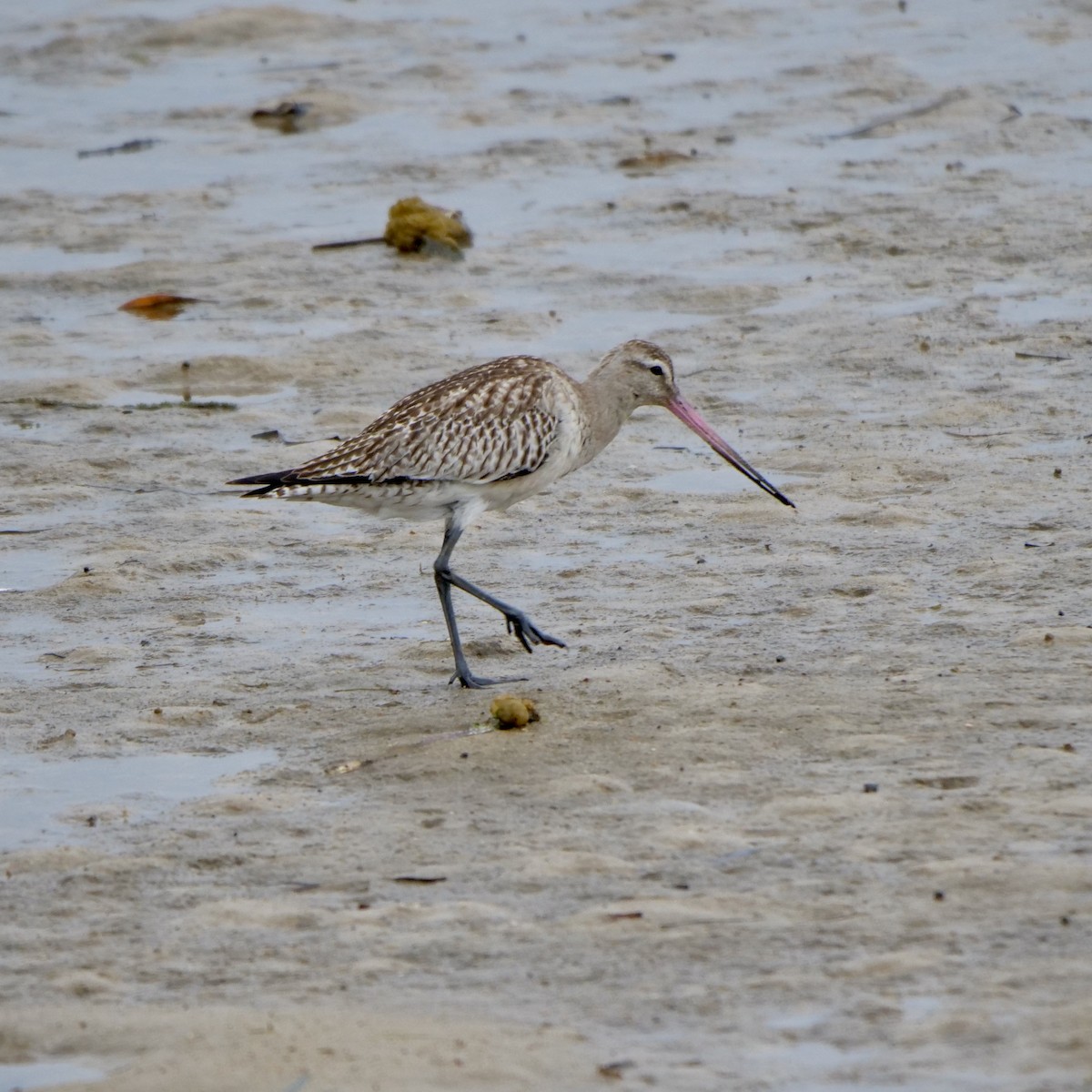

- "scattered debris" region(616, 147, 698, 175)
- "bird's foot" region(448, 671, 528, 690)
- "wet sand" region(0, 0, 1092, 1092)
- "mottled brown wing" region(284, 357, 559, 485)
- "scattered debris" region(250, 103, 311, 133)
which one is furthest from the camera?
"scattered debris" region(250, 103, 311, 133)

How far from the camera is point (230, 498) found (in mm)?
9203

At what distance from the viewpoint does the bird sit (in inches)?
291

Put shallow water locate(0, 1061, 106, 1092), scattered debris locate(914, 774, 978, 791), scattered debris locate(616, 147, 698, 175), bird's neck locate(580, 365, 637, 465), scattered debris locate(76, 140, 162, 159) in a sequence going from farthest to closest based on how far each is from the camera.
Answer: scattered debris locate(76, 140, 162, 159) → scattered debris locate(616, 147, 698, 175) → bird's neck locate(580, 365, 637, 465) → scattered debris locate(914, 774, 978, 791) → shallow water locate(0, 1061, 106, 1092)

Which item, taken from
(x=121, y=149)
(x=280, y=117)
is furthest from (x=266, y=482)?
(x=280, y=117)

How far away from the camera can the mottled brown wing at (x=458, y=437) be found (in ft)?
24.5

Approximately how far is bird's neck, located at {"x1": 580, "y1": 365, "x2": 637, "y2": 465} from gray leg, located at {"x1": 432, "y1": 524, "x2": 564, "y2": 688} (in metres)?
0.69

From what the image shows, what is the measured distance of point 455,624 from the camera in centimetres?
732

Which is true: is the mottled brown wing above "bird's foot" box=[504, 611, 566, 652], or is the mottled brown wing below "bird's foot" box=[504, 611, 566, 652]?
above

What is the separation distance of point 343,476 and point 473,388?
64cm

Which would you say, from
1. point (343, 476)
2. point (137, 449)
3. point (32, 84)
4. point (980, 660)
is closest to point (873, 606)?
point (980, 660)

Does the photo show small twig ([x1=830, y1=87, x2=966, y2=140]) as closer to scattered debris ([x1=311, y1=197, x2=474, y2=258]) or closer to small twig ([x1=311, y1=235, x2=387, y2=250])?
scattered debris ([x1=311, y1=197, x2=474, y2=258])

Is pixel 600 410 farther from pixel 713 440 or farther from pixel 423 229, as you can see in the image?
pixel 423 229

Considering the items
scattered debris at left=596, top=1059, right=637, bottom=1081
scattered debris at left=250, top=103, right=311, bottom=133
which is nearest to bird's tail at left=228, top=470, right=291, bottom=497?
scattered debris at left=596, top=1059, right=637, bottom=1081

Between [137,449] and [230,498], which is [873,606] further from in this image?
[137,449]
